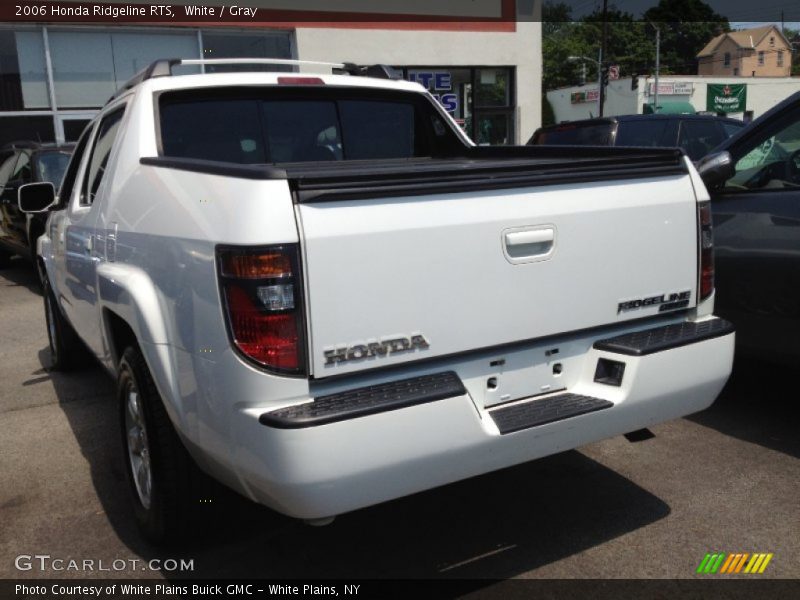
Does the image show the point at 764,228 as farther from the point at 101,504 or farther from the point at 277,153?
the point at 101,504

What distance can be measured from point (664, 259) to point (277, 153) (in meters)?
1.96

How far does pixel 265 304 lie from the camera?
2273 mm

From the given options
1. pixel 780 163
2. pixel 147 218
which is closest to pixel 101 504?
pixel 147 218

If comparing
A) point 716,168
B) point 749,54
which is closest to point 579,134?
point 716,168

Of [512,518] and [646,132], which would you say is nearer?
[512,518]

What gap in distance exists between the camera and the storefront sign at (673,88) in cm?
6056

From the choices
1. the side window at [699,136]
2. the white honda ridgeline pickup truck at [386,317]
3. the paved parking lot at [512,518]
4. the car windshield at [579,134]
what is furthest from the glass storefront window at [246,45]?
the white honda ridgeline pickup truck at [386,317]

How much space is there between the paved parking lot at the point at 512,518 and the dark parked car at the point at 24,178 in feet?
17.3

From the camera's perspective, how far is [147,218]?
2.86 meters

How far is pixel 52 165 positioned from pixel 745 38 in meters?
110

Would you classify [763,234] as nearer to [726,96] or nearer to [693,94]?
[693,94]

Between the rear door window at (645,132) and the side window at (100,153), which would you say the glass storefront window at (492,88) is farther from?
the side window at (100,153)

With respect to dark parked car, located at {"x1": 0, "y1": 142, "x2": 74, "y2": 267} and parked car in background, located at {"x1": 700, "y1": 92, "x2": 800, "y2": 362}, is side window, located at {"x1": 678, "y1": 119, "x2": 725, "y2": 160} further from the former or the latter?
dark parked car, located at {"x1": 0, "y1": 142, "x2": 74, "y2": 267}

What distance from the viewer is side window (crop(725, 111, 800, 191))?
14.0 feet
